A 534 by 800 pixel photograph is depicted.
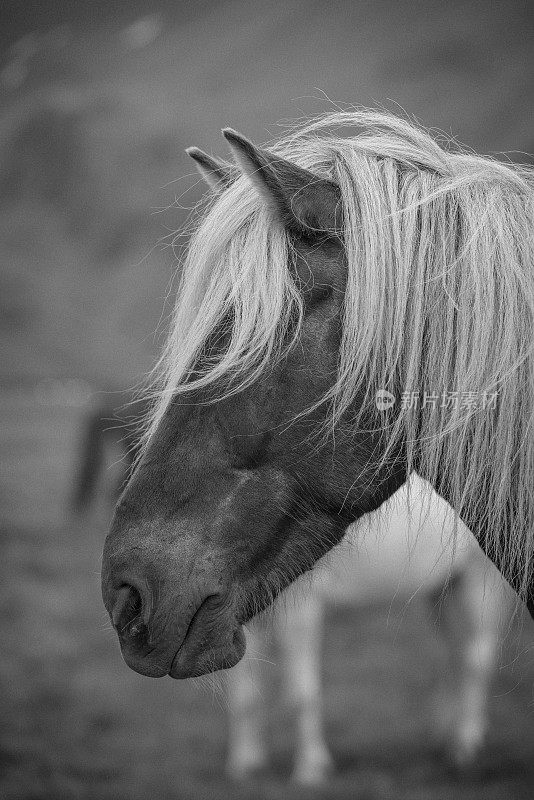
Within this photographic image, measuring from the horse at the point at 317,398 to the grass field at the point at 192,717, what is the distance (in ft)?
1.17

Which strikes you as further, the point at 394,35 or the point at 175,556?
the point at 394,35

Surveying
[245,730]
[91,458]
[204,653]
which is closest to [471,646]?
[245,730]

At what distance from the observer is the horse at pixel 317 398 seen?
3.42 feet

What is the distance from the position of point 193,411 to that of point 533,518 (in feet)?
1.95

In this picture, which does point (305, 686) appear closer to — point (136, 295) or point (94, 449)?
point (94, 449)

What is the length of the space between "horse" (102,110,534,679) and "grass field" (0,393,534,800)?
356mm

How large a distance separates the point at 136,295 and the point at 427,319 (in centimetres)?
837

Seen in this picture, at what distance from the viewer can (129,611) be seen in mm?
1047

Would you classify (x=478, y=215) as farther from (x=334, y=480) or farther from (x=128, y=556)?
(x=128, y=556)

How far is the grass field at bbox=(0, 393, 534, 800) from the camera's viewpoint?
9.60ft

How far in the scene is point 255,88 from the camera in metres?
9.00

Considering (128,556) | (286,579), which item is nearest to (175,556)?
(128,556)

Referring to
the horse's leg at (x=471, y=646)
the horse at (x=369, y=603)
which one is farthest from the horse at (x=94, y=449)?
the horse's leg at (x=471, y=646)

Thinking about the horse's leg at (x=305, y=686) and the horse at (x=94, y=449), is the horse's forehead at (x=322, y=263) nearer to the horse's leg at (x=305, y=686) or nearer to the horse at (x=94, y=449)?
the horse's leg at (x=305, y=686)
